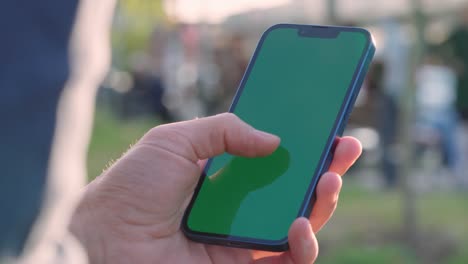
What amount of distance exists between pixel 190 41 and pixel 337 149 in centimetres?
1861

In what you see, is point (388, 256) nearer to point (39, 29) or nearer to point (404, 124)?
point (404, 124)

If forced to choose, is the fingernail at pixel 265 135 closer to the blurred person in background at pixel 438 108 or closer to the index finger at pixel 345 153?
the index finger at pixel 345 153

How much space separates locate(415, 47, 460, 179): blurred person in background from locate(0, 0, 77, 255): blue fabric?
31.5 feet

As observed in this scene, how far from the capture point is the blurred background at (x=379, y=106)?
596cm

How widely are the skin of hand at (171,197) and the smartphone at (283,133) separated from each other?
0.04 metres

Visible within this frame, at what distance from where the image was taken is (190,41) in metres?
20.3

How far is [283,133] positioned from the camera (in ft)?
6.37

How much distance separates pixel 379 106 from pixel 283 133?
8.36 m

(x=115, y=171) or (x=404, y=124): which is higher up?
(x=115, y=171)

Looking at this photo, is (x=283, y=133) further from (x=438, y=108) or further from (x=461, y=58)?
(x=438, y=108)

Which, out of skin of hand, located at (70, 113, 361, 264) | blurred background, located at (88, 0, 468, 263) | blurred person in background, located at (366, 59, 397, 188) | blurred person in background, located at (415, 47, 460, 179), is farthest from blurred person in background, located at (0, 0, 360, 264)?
blurred person in background, located at (415, 47, 460, 179)

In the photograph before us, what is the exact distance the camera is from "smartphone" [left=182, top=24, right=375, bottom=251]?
1.86 m

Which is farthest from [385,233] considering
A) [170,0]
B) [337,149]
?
[170,0]

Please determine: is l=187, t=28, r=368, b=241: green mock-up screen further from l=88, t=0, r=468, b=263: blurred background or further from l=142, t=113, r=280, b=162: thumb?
l=88, t=0, r=468, b=263: blurred background
